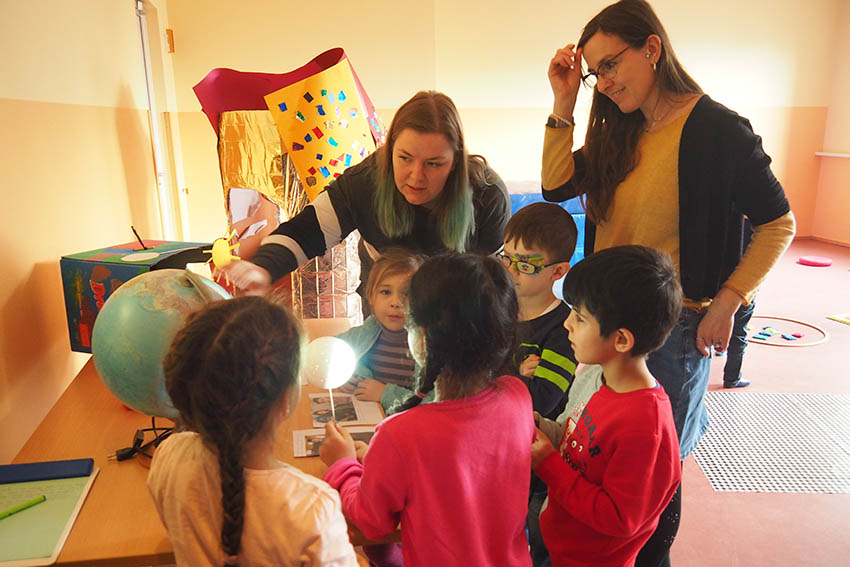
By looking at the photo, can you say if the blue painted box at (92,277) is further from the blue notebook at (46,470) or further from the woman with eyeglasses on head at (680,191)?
the woman with eyeglasses on head at (680,191)

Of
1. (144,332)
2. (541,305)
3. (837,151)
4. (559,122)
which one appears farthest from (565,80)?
(837,151)

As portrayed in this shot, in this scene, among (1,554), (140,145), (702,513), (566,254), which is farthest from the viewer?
(140,145)

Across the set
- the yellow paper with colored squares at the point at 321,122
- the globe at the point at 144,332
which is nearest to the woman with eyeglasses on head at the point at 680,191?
the globe at the point at 144,332

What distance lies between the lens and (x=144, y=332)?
1.23 metres

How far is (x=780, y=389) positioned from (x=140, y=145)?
3.83 m

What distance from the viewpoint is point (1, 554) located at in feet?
3.44

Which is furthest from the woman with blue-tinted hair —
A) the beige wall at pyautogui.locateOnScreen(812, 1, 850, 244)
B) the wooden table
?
the beige wall at pyautogui.locateOnScreen(812, 1, 850, 244)

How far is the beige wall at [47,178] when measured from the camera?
5.42 ft

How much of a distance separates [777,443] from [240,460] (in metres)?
2.92

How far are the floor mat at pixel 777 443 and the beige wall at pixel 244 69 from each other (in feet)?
8.88

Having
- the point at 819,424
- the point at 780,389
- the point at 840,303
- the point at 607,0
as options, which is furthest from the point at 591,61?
the point at 607,0

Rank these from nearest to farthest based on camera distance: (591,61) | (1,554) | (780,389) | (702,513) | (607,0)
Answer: (1,554) → (591,61) → (702,513) → (780,389) → (607,0)

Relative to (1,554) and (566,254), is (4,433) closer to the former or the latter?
(1,554)

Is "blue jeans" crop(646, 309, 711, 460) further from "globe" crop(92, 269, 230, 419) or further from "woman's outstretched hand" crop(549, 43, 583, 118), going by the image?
"globe" crop(92, 269, 230, 419)
